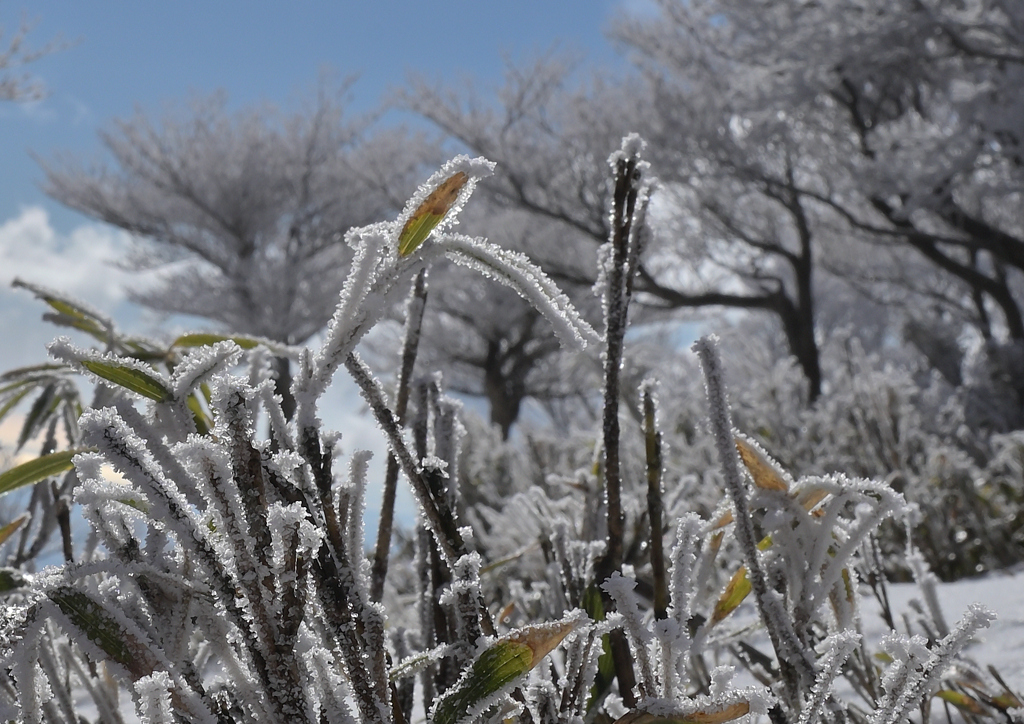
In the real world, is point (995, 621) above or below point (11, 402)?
below

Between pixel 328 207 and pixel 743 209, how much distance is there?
6733 mm

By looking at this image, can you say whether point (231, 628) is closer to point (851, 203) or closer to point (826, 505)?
point (826, 505)

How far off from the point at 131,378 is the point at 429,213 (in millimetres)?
161

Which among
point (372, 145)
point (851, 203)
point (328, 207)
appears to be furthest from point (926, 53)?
point (328, 207)

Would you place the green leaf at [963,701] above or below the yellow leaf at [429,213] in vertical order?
below

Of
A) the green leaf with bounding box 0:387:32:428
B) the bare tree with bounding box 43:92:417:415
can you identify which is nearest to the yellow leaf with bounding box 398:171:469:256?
the green leaf with bounding box 0:387:32:428

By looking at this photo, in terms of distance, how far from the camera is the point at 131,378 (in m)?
0.36

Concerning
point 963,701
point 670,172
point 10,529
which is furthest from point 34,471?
point 670,172

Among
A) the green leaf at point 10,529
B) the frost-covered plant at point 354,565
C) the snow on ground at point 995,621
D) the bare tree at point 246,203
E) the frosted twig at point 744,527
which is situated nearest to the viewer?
the frost-covered plant at point 354,565

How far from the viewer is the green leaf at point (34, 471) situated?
49cm

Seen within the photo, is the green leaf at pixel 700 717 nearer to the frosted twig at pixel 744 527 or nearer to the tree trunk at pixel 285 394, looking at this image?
the frosted twig at pixel 744 527

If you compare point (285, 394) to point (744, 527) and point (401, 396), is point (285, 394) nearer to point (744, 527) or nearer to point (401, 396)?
point (401, 396)

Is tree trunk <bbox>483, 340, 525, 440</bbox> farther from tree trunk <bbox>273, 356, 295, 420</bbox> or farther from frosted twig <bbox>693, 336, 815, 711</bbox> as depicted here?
frosted twig <bbox>693, 336, 815, 711</bbox>

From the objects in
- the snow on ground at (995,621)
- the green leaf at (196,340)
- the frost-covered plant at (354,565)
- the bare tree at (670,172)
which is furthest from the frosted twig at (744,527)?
the bare tree at (670,172)
